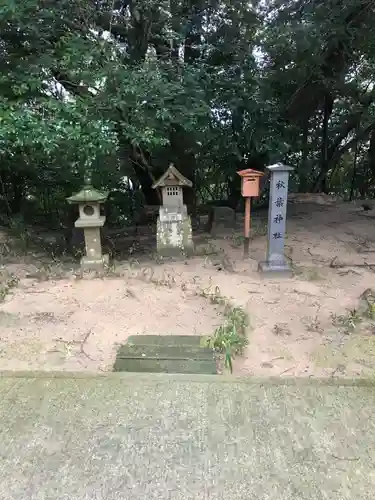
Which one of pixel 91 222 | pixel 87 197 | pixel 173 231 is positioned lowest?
pixel 173 231

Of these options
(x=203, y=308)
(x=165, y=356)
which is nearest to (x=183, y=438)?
(x=165, y=356)

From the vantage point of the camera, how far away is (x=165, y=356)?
294 centimetres

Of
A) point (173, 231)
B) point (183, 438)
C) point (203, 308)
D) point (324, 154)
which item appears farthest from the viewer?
point (324, 154)

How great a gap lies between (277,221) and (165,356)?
257cm

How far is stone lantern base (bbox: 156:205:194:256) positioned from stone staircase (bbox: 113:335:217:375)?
255cm

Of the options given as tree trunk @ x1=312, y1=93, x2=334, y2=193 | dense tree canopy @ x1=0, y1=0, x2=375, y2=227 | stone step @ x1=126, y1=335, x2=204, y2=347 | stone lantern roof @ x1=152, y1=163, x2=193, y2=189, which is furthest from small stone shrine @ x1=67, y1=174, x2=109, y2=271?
tree trunk @ x1=312, y1=93, x2=334, y2=193

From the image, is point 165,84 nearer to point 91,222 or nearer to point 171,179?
point 171,179

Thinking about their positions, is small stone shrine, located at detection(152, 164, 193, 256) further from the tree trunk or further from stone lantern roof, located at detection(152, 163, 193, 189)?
the tree trunk

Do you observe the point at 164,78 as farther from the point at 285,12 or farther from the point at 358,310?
the point at 358,310

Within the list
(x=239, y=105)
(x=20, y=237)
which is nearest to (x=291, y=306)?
(x=239, y=105)

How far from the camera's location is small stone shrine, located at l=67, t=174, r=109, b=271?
4.99 m

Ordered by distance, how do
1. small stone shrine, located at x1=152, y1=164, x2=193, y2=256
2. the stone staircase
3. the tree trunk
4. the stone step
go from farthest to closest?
the tree trunk → small stone shrine, located at x1=152, y1=164, x2=193, y2=256 → the stone step → the stone staircase

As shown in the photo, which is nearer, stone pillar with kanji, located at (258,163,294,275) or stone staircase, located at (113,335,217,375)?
A: stone staircase, located at (113,335,217,375)

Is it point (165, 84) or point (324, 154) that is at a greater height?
point (165, 84)
